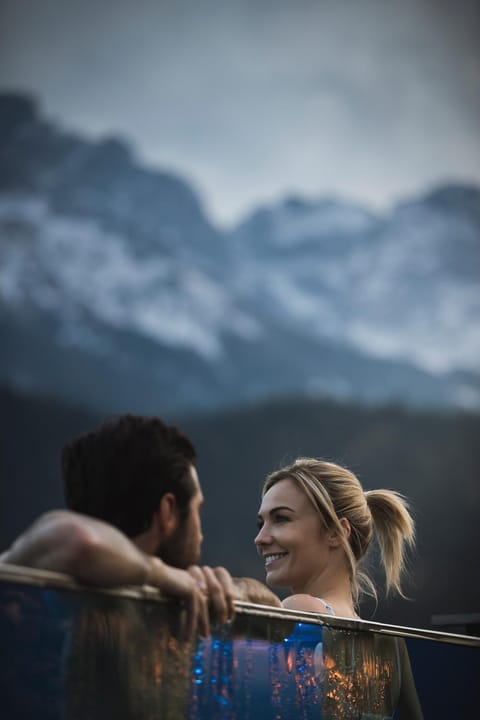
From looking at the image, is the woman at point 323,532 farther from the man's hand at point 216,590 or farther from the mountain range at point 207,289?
the mountain range at point 207,289

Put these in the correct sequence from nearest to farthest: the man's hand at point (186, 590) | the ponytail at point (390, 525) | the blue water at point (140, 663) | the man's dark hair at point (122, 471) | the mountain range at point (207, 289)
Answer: the blue water at point (140, 663) < the man's hand at point (186, 590) < the man's dark hair at point (122, 471) < the ponytail at point (390, 525) < the mountain range at point (207, 289)

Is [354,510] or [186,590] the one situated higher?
[354,510]

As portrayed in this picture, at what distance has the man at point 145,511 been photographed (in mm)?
1335

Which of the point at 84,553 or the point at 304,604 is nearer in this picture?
the point at 84,553

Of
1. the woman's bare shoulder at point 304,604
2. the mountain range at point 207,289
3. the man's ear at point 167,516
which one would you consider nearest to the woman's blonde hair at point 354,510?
the woman's bare shoulder at point 304,604

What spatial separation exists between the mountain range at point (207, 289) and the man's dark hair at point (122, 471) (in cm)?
1019

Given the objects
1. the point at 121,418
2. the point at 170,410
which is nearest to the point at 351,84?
the point at 170,410

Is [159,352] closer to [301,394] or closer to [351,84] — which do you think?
[301,394]

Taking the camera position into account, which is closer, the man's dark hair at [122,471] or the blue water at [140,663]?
the blue water at [140,663]

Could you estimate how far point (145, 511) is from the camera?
4.98 ft

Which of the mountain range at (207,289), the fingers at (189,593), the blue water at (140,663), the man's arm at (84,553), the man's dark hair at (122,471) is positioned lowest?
the blue water at (140,663)

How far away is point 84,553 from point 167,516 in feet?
0.95

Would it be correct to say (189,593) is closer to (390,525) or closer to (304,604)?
(304,604)

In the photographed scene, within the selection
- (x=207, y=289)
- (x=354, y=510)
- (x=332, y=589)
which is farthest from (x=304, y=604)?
(x=207, y=289)
